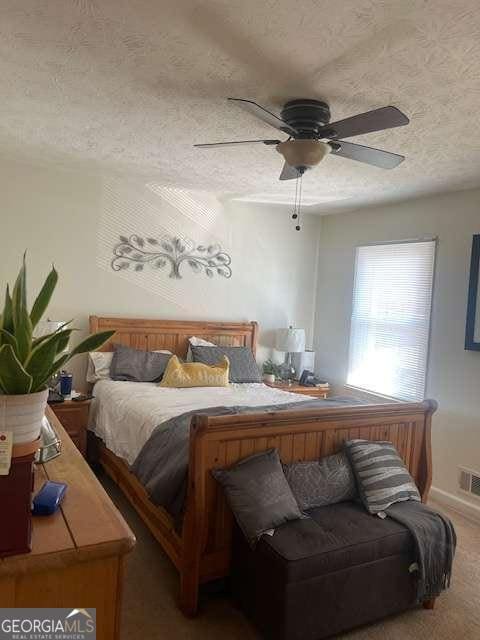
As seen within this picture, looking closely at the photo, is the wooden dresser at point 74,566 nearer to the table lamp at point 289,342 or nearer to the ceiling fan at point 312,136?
the ceiling fan at point 312,136

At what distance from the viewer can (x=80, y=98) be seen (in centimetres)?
244

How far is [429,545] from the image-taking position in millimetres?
2207

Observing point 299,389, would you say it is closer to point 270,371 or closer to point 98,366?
point 270,371

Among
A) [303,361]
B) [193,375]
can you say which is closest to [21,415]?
[193,375]

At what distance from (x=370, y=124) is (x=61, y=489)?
182 centimetres

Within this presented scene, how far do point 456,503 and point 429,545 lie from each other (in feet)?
5.35

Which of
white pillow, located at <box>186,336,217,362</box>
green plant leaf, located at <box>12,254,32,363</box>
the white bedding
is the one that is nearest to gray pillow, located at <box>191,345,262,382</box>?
white pillow, located at <box>186,336,217,362</box>

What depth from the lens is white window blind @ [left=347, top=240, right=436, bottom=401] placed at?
157 inches

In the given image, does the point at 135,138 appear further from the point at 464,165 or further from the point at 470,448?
the point at 470,448

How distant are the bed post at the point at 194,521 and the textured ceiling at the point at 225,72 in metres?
1.54

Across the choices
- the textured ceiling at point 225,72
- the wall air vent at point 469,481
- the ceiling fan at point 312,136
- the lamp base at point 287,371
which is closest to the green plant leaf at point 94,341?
the textured ceiling at point 225,72

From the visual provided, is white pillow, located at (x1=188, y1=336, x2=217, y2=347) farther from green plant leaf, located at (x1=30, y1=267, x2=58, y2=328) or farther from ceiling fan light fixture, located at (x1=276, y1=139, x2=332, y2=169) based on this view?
green plant leaf, located at (x1=30, y1=267, x2=58, y2=328)

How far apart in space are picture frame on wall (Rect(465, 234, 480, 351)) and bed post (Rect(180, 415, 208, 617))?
7.82 ft

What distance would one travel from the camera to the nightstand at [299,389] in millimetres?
4492
